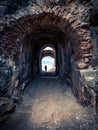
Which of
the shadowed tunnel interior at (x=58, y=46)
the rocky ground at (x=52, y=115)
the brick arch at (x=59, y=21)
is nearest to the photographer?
the rocky ground at (x=52, y=115)

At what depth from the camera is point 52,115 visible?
3.07 m

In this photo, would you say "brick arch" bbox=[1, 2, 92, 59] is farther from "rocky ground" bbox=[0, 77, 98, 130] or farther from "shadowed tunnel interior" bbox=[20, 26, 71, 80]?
"rocky ground" bbox=[0, 77, 98, 130]

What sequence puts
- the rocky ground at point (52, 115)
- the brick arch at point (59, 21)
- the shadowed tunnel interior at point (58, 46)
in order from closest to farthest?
the rocky ground at point (52, 115), the brick arch at point (59, 21), the shadowed tunnel interior at point (58, 46)

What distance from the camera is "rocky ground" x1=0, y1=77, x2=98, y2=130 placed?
2717 millimetres

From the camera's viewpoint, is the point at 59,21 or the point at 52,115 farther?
the point at 59,21

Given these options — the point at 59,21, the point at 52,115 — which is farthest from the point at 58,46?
the point at 52,115

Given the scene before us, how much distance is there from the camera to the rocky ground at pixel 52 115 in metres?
2.72

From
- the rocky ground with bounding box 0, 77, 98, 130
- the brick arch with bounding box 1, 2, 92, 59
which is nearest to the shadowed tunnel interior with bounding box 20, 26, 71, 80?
the brick arch with bounding box 1, 2, 92, 59

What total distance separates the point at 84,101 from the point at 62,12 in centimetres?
221

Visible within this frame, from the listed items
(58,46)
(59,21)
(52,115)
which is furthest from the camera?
(58,46)

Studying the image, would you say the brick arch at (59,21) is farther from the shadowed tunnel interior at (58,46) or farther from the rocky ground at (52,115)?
the rocky ground at (52,115)

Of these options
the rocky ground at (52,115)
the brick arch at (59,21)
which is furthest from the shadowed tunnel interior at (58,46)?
the rocky ground at (52,115)

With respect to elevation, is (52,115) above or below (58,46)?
below

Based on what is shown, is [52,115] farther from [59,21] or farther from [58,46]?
[58,46]
